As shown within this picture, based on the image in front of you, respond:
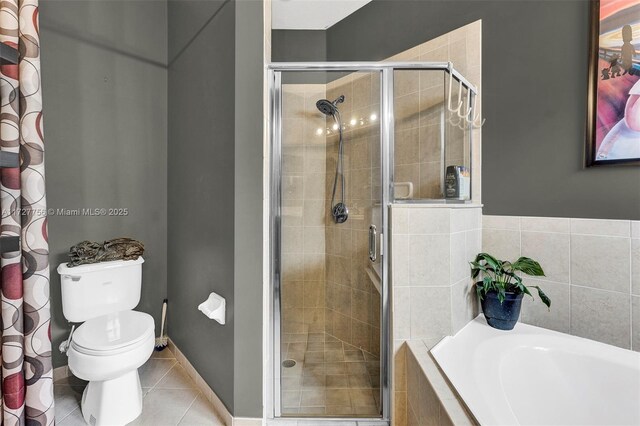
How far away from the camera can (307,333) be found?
1680 millimetres

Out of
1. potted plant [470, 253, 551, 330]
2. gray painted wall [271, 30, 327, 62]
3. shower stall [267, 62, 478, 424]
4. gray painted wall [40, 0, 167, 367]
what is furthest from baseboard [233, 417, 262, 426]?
gray painted wall [271, 30, 327, 62]

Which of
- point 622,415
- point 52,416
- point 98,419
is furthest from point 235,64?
point 622,415

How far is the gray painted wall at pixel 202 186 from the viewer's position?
5.11 feet

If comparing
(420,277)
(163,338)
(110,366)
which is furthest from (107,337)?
(420,277)

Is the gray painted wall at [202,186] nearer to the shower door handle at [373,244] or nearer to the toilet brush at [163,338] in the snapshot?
the toilet brush at [163,338]

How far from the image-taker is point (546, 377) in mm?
1319

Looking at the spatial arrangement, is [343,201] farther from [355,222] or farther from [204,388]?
[204,388]

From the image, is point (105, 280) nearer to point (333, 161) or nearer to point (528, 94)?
point (333, 161)

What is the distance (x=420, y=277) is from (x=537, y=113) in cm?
117

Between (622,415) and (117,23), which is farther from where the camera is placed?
(117,23)

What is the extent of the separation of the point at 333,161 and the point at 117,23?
1926 mm

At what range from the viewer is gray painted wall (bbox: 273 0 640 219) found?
1478mm

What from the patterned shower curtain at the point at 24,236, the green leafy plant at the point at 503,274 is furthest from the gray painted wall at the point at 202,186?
the green leafy plant at the point at 503,274

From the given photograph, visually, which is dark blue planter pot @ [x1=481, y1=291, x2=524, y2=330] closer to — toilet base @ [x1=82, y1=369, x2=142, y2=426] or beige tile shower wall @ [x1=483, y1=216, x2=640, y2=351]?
beige tile shower wall @ [x1=483, y1=216, x2=640, y2=351]
